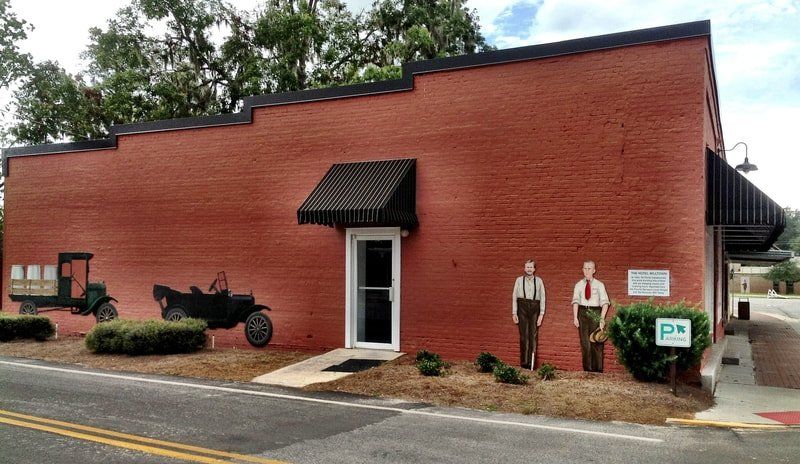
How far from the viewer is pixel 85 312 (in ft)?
53.9

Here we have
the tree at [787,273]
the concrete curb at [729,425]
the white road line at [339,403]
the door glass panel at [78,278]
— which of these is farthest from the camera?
the tree at [787,273]

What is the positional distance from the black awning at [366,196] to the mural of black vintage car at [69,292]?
293 inches

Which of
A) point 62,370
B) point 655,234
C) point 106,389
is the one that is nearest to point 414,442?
point 106,389

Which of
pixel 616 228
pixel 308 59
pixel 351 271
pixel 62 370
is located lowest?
pixel 62 370

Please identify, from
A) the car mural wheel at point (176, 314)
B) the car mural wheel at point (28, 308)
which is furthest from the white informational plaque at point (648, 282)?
the car mural wheel at point (28, 308)

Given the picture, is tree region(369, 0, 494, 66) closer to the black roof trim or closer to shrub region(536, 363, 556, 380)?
the black roof trim

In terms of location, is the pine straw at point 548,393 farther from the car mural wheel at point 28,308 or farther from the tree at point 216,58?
the tree at point 216,58

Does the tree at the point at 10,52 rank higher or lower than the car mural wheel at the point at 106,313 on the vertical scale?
higher

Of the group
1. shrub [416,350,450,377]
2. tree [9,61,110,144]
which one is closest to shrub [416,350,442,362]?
shrub [416,350,450,377]

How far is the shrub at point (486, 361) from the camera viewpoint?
431 inches

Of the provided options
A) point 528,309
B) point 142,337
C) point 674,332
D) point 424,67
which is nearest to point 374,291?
point 528,309

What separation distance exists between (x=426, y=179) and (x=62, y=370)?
777 centimetres

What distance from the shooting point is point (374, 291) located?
42.8 feet

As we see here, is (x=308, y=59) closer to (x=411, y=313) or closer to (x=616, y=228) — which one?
(x=411, y=313)
